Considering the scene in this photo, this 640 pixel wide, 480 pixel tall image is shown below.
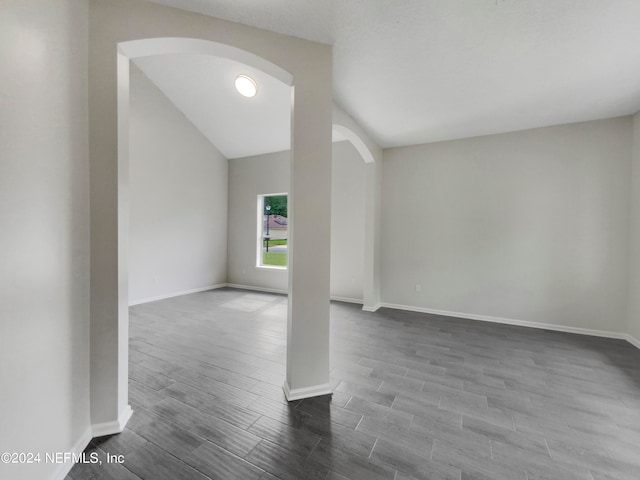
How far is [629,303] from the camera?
3291mm

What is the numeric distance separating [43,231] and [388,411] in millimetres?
2310

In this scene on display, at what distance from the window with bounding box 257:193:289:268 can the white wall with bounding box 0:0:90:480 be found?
4593 millimetres

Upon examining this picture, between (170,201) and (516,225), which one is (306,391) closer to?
(516,225)

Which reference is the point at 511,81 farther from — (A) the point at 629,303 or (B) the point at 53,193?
(B) the point at 53,193

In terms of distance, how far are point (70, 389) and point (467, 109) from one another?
438 cm

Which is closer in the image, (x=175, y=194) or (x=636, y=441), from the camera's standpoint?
(x=636, y=441)

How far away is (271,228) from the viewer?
638cm

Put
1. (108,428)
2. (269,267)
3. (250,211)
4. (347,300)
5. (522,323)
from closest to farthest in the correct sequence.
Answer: (108,428) < (522,323) < (347,300) < (269,267) < (250,211)

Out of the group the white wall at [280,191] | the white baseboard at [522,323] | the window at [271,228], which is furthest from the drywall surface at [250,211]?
the white baseboard at [522,323]

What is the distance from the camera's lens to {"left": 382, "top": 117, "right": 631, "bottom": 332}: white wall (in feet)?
11.2

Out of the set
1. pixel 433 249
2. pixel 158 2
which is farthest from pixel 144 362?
pixel 433 249

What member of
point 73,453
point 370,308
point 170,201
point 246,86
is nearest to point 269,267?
point 170,201

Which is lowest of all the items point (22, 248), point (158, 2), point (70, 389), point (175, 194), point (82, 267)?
point (70, 389)

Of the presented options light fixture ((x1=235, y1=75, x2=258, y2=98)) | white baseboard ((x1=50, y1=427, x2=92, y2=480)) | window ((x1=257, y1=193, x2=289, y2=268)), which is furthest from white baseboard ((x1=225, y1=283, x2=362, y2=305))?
white baseboard ((x1=50, y1=427, x2=92, y2=480))
